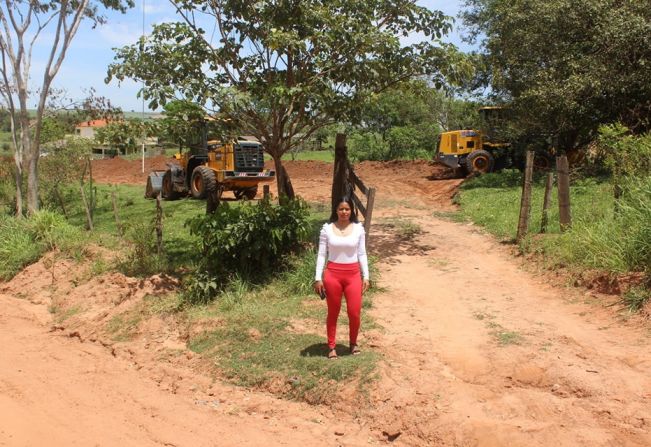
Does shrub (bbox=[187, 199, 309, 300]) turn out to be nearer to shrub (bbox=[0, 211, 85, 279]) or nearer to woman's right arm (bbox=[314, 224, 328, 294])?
woman's right arm (bbox=[314, 224, 328, 294])

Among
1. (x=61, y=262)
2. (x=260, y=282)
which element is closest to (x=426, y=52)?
(x=260, y=282)

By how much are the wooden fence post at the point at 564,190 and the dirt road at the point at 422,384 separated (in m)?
1.32

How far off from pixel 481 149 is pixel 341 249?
16.3m

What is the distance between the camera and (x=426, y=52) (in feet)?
31.1

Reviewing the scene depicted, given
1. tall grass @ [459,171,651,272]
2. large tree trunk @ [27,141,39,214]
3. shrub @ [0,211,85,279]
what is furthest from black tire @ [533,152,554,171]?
large tree trunk @ [27,141,39,214]

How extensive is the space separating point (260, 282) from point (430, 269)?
2.62 meters

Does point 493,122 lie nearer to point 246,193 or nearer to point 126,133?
point 246,193

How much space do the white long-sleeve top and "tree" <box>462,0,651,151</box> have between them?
10.5 m

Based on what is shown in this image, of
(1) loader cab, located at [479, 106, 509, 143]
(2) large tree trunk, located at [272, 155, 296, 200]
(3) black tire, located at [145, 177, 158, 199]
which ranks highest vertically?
(1) loader cab, located at [479, 106, 509, 143]

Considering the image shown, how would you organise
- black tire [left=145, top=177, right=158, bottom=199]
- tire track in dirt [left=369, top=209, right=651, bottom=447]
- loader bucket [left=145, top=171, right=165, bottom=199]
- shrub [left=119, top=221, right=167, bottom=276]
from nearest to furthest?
tire track in dirt [left=369, top=209, right=651, bottom=447] < shrub [left=119, top=221, right=167, bottom=276] < loader bucket [left=145, top=171, right=165, bottom=199] < black tire [left=145, top=177, right=158, bottom=199]

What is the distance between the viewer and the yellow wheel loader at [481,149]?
64.2 feet

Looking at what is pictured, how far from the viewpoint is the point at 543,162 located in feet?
60.8

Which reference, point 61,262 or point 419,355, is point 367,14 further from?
point 61,262

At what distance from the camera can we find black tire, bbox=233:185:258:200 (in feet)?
55.5
